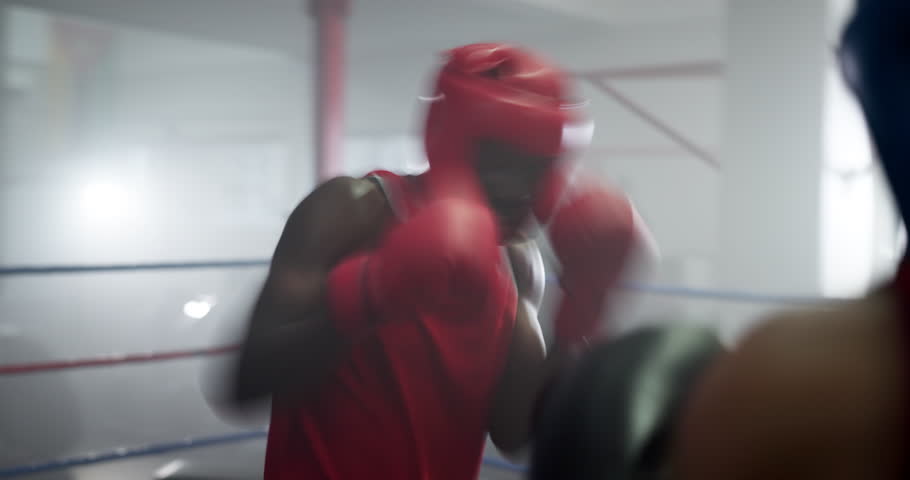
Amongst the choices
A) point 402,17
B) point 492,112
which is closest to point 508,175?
point 492,112

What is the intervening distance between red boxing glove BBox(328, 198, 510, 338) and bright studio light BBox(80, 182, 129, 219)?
10.9 m

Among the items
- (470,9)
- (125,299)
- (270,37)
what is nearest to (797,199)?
(470,9)

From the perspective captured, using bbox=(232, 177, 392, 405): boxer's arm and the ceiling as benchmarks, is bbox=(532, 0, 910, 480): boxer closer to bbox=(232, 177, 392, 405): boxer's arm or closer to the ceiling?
bbox=(232, 177, 392, 405): boxer's arm

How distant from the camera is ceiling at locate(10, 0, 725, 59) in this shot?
5.37 m

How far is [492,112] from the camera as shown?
0.70 m

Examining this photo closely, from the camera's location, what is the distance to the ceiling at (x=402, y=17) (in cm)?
537

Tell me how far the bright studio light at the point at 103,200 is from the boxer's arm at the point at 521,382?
10.9 metres

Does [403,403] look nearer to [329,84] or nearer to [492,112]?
[492,112]

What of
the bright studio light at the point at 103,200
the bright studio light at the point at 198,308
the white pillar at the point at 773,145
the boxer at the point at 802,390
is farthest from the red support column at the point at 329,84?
the bright studio light at the point at 103,200

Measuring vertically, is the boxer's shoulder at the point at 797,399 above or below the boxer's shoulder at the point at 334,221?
above

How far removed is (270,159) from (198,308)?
4.84 m

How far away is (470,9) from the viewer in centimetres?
545

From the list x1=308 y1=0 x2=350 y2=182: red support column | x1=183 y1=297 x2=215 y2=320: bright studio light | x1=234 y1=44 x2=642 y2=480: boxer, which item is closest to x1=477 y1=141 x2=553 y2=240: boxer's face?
x1=234 y1=44 x2=642 y2=480: boxer

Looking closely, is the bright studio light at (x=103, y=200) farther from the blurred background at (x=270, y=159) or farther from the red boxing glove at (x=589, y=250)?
the red boxing glove at (x=589, y=250)
